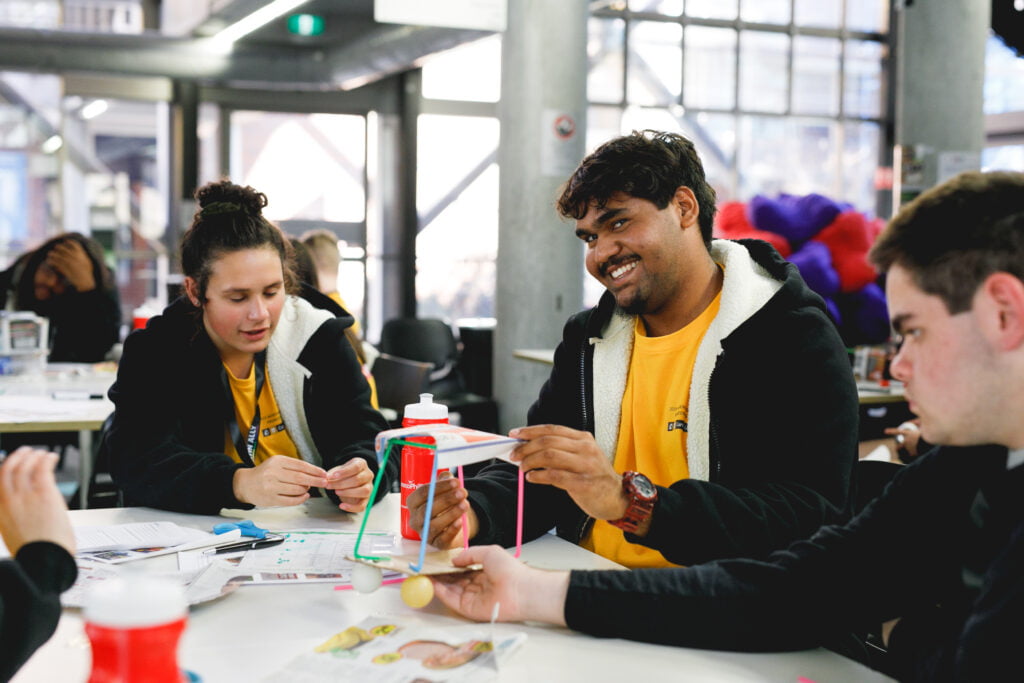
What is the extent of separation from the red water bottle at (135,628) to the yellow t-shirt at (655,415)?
3.99 feet

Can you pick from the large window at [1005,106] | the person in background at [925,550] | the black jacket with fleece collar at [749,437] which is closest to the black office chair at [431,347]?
the black jacket with fleece collar at [749,437]

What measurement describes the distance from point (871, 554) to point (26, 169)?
8.42 metres

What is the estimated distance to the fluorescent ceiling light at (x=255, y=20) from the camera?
6645 mm

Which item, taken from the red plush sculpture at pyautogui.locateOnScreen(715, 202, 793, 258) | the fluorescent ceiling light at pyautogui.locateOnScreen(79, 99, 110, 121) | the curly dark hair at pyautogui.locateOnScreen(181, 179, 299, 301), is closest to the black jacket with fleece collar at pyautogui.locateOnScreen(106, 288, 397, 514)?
the curly dark hair at pyautogui.locateOnScreen(181, 179, 299, 301)

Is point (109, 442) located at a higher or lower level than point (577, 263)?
lower

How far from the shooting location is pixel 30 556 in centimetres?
111

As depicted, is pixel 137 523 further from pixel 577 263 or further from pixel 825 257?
pixel 577 263

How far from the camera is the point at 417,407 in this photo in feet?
5.62

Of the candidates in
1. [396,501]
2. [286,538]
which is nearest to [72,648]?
[286,538]

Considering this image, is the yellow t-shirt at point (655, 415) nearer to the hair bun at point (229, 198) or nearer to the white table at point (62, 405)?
the hair bun at point (229, 198)

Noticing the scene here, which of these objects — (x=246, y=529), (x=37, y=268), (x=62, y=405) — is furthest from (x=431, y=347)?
(x=246, y=529)

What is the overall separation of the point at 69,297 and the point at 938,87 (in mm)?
5488

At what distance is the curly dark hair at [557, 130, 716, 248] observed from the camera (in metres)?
2.01

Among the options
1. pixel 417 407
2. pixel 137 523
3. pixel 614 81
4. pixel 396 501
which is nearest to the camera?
pixel 417 407
